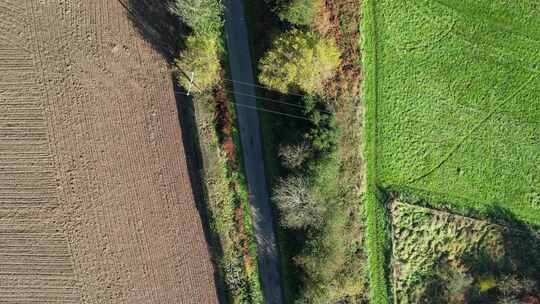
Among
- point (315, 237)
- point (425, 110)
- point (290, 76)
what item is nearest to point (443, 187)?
point (425, 110)

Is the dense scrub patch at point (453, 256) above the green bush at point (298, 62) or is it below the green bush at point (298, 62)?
below

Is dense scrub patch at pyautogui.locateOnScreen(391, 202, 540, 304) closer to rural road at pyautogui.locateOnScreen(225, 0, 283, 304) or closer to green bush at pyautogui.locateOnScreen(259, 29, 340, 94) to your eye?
rural road at pyautogui.locateOnScreen(225, 0, 283, 304)

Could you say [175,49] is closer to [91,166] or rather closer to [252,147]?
[252,147]

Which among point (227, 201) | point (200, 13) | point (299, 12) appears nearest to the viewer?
point (299, 12)

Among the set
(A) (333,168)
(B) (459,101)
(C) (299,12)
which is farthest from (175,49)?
(B) (459,101)

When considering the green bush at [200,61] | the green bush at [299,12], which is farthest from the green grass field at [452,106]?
the green bush at [200,61]

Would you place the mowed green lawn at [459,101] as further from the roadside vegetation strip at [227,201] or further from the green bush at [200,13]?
the green bush at [200,13]

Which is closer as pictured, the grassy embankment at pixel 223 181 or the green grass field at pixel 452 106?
the green grass field at pixel 452 106

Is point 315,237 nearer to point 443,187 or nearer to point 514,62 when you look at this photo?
point 443,187
